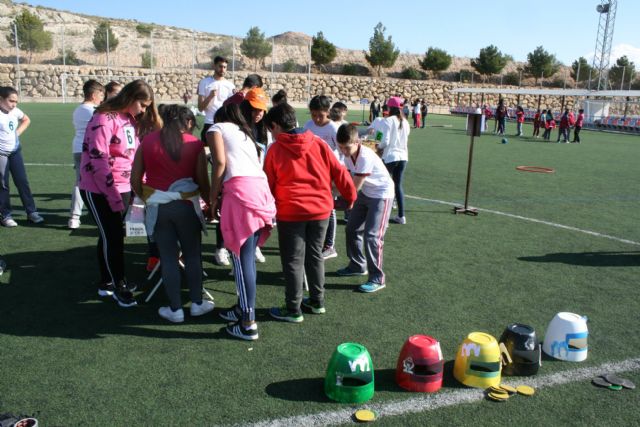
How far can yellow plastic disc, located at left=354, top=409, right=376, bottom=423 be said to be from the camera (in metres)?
3.34

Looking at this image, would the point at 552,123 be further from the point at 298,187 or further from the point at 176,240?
the point at 176,240

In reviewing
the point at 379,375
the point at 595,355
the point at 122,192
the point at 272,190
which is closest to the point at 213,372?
the point at 379,375

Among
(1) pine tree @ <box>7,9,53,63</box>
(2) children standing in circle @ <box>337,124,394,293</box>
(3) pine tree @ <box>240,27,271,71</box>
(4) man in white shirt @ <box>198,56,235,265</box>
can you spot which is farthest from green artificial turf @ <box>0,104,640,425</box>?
(3) pine tree @ <box>240,27,271,71</box>

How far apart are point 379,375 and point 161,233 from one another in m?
2.08

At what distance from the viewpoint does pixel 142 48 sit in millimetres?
67188

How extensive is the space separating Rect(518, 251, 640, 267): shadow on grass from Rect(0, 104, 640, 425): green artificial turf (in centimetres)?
4

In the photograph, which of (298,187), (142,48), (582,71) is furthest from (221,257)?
(582,71)

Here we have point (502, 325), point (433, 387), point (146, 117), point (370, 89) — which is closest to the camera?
point (433, 387)

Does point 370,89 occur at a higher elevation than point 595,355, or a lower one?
higher

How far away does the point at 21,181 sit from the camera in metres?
7.85

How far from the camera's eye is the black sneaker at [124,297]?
506 cm

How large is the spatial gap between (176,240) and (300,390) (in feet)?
5.59

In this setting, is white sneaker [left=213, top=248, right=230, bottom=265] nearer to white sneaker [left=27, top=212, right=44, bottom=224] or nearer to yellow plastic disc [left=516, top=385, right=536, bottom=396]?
white sneaker [left=27, top=212, right=44, bottom=224]

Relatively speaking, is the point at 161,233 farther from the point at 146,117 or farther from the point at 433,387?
the point at 433,387
